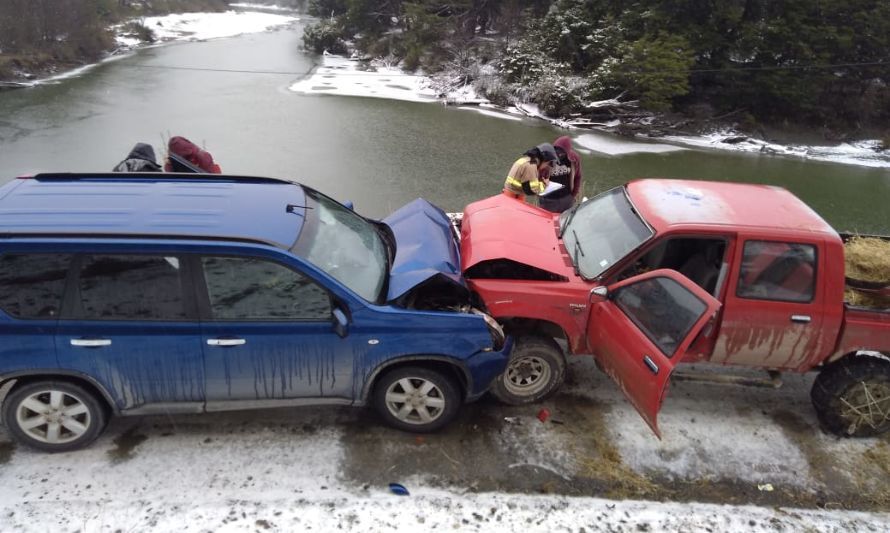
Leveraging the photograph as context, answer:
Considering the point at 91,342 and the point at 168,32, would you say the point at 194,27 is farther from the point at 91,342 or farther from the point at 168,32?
the point at 91,342

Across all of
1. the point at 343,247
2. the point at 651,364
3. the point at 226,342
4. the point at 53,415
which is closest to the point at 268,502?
the point at 226,342

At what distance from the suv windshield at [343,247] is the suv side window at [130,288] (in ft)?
2.56

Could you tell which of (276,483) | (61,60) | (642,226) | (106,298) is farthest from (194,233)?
(61,60)

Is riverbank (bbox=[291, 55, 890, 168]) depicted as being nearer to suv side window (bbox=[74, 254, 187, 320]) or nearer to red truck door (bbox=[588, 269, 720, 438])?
red truck door (bbox=[588, 269, 720, 438])

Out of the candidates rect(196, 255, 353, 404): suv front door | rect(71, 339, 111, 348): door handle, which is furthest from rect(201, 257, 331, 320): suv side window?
rect(71, 339, 111, 348): door handle

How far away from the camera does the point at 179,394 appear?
3.67 meters

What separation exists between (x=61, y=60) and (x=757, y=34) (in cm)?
3014

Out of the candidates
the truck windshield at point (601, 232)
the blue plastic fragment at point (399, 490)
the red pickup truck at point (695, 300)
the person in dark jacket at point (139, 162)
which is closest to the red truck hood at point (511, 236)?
the red pickup truck at point (695, 300)

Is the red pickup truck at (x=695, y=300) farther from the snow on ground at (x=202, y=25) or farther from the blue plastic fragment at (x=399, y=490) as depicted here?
the snow on ground at (x=202, y=25)

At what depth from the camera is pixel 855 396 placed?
4254mm

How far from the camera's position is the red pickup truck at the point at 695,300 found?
3922 millimetres

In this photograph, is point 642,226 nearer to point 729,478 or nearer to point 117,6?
point 729,478

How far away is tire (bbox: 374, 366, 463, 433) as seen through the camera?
3.92 metres

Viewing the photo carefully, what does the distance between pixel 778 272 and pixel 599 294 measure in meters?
1.31
